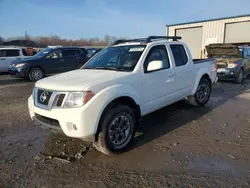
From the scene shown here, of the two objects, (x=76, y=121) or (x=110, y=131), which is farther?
(x=110, y=131)

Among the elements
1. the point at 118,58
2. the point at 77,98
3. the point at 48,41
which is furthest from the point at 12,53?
the point at 48,41

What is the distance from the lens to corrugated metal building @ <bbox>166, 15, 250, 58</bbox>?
18994 mm

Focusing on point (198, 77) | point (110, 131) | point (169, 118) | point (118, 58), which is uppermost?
point (118, 58)

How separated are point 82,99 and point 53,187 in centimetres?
119

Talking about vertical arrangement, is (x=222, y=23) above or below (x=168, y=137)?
above

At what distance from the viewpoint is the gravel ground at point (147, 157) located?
9.67ft

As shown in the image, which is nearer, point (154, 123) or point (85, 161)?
point (85, 161)

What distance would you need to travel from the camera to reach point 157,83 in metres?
4.34

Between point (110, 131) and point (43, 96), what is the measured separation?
1194 millimetres

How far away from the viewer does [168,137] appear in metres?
4.29

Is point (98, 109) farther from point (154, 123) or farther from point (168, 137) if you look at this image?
point (154, 123)

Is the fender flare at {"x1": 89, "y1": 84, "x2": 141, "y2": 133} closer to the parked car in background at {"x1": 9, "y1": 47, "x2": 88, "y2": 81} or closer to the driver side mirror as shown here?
the driver side mirror

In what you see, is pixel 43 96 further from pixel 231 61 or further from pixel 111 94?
pixel 231 61

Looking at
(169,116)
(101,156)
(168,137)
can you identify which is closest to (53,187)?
(101,156)
